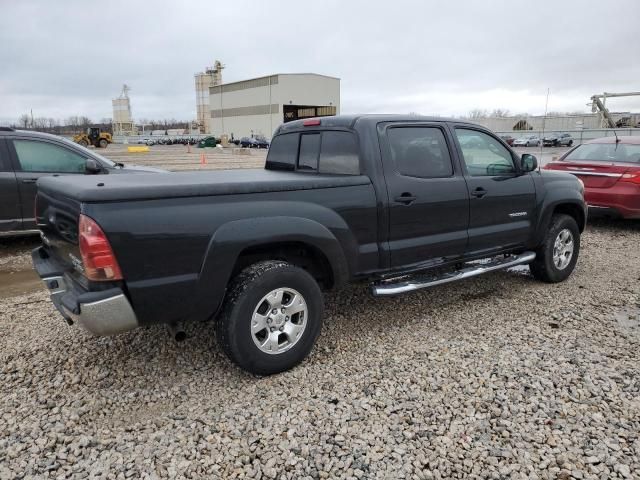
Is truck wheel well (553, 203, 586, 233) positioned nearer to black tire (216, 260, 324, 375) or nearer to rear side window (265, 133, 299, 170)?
rear side window (265, 133, 299, 170)

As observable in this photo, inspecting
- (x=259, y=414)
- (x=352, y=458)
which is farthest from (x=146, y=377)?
(x=352, y=458)

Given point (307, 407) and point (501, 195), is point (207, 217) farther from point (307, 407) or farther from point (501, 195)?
point (501, 195)

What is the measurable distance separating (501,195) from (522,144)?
1803 inches

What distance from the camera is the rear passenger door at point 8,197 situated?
6.66 metres

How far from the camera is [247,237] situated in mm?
3199

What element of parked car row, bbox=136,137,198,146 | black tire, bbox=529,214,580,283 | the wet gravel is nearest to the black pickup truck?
black tire, bbox=529,214,580,283

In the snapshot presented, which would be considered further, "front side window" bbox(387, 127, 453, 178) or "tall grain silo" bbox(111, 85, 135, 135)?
"tall grain silo" bbox(111, 85, 135, 135)

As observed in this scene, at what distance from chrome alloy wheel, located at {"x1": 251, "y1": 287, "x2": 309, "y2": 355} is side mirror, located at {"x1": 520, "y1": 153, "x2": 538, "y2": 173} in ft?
9.73

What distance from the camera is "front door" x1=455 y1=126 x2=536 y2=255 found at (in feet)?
15.2

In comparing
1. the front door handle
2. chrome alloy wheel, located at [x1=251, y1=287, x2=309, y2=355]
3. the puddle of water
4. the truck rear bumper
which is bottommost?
the puddle of water

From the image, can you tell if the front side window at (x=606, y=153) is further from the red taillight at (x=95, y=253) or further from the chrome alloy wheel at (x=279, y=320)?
the red taillight at (x=95, y=253)

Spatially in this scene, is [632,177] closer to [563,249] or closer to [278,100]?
[563,249]

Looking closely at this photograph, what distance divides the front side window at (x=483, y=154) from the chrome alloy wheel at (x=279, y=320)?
2.22m

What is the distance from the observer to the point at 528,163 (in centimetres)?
506
